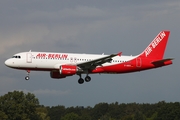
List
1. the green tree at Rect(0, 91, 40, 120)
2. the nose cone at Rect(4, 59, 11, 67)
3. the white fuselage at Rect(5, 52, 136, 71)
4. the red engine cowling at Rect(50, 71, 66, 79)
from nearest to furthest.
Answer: the white fuselage at Rect(5, 52, 136, 71)
the nose cone at Rect(4, 59, 11, 67)
the red engine cowling at Rect(50, 71, 66, 79)
the green tree at Rect(0, 91, 40, 120)

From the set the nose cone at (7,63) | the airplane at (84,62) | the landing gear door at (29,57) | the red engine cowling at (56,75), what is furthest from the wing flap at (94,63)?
the nose cone at (7,63)

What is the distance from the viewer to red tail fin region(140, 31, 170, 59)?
8456 centimetres

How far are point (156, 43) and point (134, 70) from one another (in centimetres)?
713

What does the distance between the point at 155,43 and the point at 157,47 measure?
1.06 metres

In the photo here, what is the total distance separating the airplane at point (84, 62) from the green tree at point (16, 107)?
183ft

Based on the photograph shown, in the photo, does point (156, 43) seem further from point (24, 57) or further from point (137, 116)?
point (137, 116)

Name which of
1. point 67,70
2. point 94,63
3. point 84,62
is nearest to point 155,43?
point 94,63

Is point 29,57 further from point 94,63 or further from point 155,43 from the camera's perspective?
point 155,43

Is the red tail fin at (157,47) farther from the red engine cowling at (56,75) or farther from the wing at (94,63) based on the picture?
the red engine cowling at (56,75)

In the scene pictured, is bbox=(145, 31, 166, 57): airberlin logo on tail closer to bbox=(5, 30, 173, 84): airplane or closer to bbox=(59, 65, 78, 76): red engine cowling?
bbox=(5, 30, 173, 84): airplane

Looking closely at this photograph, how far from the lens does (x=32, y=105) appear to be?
140125 mm

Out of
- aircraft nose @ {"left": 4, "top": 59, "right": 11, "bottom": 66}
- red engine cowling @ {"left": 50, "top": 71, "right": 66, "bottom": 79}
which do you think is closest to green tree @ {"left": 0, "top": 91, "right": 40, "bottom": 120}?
red engine cowling @ {"left": 50, "top": 71, "right": 66, "bottom": 79}

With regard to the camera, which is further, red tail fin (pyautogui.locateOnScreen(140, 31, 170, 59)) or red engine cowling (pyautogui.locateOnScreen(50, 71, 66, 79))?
red tail fin (pyautogui.locateOnScreen(140, 31, 170, 59))

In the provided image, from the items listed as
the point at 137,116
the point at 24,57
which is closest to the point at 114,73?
the point at 24,57
